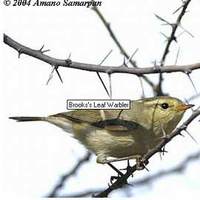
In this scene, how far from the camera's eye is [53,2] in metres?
4.62

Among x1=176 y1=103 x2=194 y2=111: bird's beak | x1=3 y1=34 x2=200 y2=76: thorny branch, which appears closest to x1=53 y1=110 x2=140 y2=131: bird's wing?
x1=176 y1=103 x2=194 y2=111: bird's beak

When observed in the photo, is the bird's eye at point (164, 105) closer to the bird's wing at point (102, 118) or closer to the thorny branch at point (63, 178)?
the bird's wing at point (102, 118)

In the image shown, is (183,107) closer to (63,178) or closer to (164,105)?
(164,105)

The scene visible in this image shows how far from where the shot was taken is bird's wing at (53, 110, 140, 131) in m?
4.72

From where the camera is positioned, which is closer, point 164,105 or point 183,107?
point 183,107

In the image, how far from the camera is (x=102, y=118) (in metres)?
4.80

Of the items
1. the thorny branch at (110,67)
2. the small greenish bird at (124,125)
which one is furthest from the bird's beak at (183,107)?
the thorny branch at (110,67)

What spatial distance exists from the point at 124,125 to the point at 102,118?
25 cm

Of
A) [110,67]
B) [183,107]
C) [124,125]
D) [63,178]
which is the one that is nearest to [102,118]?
[124,125]

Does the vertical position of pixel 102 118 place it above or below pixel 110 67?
below

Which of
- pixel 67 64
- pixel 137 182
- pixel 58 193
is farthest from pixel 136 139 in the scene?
pixel 67 64

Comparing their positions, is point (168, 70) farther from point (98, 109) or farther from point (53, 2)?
point (53, 2)

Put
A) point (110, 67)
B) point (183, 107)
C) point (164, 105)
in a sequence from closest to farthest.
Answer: point (110, 67), point (183, 107), point (164, 105)

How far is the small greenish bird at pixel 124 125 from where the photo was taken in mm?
4484
